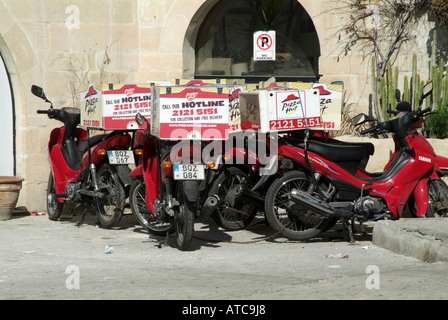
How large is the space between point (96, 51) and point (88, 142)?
2483 millimetres

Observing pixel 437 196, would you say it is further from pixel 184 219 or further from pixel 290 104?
pixel 184 219

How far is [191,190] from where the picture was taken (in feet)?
26.1

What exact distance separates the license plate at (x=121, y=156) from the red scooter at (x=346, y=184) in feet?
5.90

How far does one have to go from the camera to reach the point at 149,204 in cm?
883

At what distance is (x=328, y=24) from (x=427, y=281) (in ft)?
21.5

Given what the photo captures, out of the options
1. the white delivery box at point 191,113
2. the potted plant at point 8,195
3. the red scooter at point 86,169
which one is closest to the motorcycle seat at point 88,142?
the red scooter at point 86,169

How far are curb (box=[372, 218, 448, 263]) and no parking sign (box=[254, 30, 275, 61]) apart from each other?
196 inches

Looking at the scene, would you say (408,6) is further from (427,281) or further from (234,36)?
(427,281)

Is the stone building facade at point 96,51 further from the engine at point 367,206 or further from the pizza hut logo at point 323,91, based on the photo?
the engine at point 367,206

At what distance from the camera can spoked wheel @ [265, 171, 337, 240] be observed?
858 centimetres

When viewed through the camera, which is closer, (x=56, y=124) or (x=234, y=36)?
(x=56, y=124)

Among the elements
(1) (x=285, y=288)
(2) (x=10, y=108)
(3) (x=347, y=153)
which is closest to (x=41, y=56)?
(2) (x=10, y=108)

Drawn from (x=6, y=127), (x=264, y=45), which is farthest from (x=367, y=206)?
(x=6, y=127)
